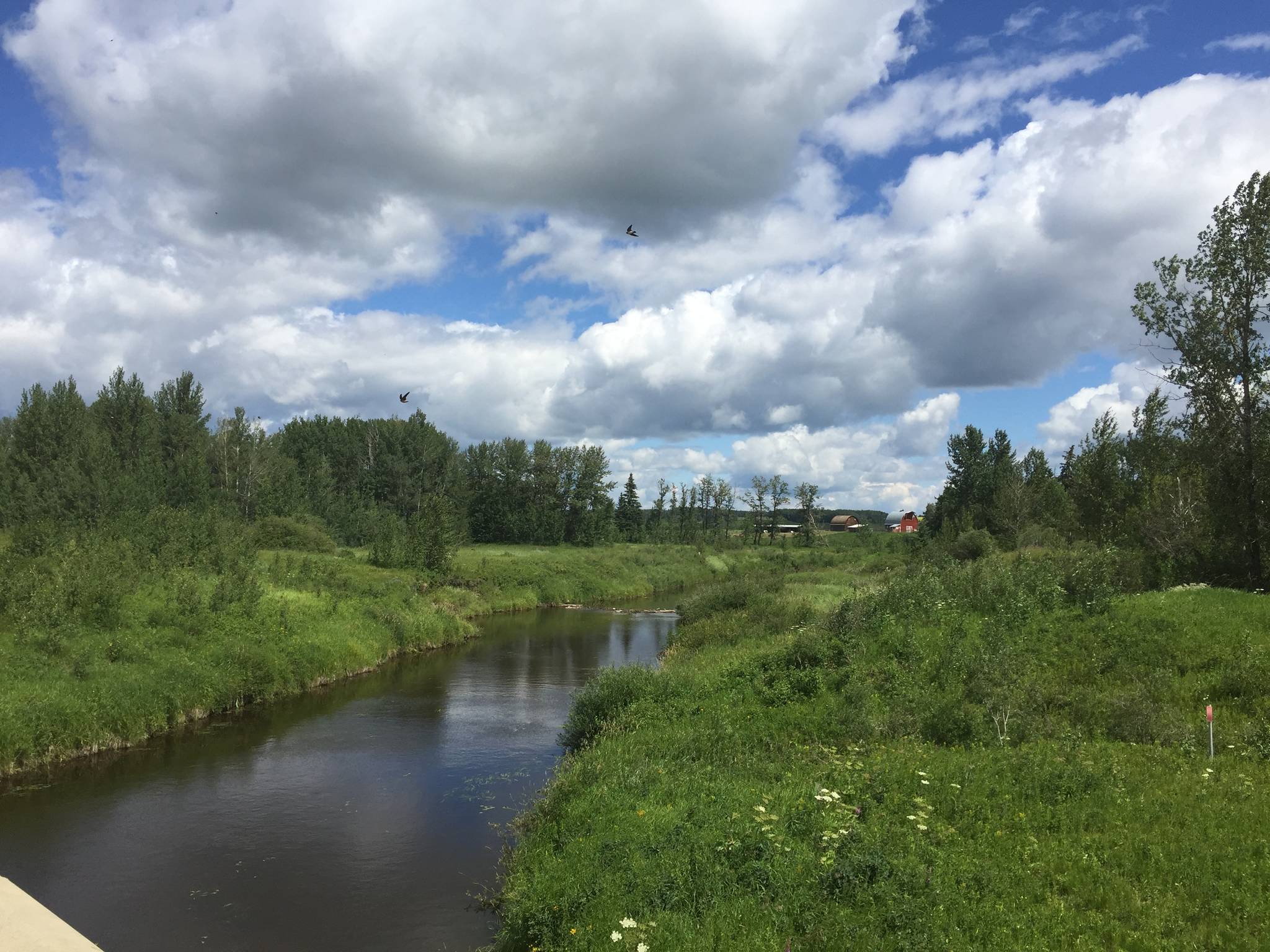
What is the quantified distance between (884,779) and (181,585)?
28707 mm

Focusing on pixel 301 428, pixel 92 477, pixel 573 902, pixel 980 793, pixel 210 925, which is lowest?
pixel 210 925

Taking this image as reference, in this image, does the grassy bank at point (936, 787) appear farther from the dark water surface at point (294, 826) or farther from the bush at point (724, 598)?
the bush at point (724, 598)

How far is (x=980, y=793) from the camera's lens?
508 inches

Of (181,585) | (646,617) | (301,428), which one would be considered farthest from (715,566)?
(181,585)

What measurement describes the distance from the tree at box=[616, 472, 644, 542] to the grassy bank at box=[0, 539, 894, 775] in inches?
2918

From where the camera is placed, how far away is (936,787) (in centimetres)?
1323

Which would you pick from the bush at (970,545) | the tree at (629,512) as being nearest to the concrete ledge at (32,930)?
the bush at (970,545)

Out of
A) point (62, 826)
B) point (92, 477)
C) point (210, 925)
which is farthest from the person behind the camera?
point (92, 477)

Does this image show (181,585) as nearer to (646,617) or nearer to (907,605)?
(907,605)

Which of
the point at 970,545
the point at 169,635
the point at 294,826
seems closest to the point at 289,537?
the point at 169,635

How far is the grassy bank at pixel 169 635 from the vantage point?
72.6 feet

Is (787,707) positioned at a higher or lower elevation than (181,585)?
lower

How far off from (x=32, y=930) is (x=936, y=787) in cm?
1315

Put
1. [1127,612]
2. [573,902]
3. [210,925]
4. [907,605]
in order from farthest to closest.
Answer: [907,605], [1127,612], [210,925], [573,902]
